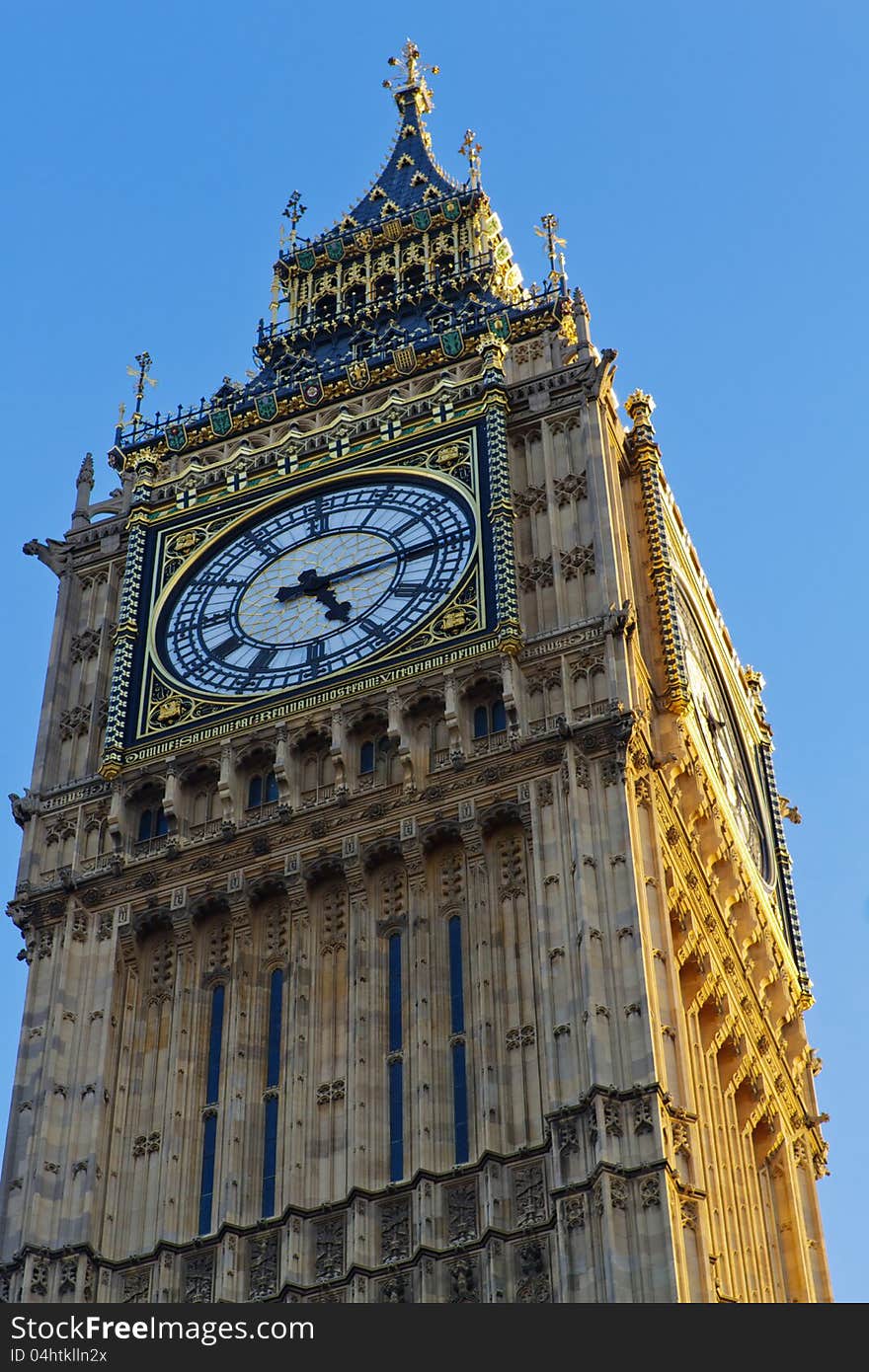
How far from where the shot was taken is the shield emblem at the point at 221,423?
5088cm

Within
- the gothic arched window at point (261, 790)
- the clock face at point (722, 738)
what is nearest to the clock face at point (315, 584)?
the gothic arched window at point (261, 790)

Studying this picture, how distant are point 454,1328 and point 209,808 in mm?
17230

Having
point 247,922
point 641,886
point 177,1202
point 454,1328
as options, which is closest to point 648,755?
point 641,886

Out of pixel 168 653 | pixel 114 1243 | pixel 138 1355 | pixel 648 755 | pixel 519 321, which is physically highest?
pixel 519 321

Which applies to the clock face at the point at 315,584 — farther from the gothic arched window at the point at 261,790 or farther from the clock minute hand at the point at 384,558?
the gothic arched window at the point at 261,790

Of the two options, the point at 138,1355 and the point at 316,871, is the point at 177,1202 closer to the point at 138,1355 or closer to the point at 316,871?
the point at 316,871

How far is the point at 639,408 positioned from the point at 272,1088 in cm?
1479

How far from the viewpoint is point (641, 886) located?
39.3 meters

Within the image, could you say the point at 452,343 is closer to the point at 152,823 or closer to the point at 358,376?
the point at 358,376

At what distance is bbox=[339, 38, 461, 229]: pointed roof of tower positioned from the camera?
6031 centimetres

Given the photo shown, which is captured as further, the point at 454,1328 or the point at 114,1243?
the point at 114,1243

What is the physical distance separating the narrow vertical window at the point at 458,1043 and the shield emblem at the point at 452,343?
12595 mm

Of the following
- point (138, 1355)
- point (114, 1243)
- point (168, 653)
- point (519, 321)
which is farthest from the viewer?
point (519, 321)

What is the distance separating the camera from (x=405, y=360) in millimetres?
50094
